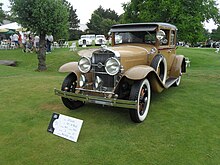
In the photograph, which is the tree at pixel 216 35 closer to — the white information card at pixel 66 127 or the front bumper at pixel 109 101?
the front bumper at pixel 109 101

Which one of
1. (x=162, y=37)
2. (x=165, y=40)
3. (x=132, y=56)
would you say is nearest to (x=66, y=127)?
(x=132, y=56)

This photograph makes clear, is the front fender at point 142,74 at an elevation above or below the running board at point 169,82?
above

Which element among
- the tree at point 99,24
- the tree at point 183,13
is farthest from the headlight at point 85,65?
the tree at point 99,24

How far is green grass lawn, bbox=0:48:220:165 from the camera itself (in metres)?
3.28

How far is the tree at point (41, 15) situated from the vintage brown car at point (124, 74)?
22.0 ft

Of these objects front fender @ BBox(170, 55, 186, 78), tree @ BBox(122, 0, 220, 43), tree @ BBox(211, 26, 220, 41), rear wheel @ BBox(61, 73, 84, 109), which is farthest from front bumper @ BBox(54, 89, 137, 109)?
tree @ BBox(211, 26, 220, 41)

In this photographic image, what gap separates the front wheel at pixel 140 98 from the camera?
13.4 ft

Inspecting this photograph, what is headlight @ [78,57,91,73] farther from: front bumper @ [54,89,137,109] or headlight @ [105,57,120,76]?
front bumper @ [54,89,137,109]

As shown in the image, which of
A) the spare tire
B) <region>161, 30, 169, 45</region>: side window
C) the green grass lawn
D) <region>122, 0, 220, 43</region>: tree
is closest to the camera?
the green grass lawn

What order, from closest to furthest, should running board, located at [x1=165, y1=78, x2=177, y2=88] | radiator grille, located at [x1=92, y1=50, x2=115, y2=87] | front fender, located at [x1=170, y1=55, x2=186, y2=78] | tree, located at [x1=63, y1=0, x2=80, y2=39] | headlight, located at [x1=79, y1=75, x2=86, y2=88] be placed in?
radiator grille, located at [x1=92, y1=50, x2=115, y2=87] → headlight, located at [x1=79, y1=75, x2=86, y2=88] → running board, located at [x1=165, y1=78, x2=177, y2=88] → front fender, located at [x1=170, y1=55, x2=186, y2=78] → tree, located at [x1=63, y1=0, x2=80, y2=39]

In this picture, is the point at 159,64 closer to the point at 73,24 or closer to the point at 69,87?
the point at 69,87

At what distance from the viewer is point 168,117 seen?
183 inches

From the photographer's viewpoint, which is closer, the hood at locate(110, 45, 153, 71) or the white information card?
the white information card

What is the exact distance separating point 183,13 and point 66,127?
14418mm
